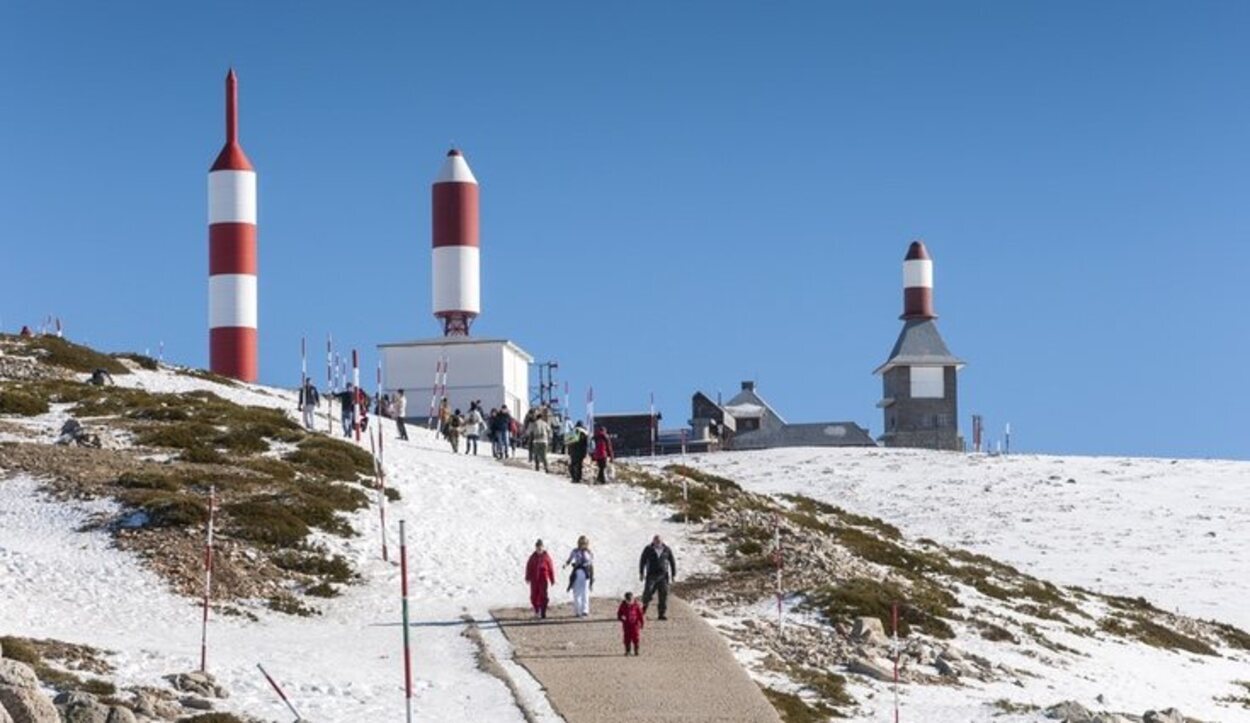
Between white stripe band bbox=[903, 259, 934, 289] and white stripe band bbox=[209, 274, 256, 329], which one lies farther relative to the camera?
white stripe band bbox=[903, 259, 934, 289]

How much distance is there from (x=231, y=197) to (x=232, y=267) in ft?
8.13

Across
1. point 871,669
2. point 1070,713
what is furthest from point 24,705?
point 1070,713

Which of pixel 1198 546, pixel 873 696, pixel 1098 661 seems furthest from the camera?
pixel 1198 546

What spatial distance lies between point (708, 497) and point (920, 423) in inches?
1668

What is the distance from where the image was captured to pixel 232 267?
7675 centimetres

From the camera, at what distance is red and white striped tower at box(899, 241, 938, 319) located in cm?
9700

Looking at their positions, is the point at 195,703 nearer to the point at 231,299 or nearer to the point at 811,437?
the point at 231,299

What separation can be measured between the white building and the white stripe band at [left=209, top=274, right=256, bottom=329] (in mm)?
4739

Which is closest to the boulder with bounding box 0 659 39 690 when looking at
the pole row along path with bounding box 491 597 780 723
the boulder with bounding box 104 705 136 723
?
the boulder with bounding box 104 705 136 723

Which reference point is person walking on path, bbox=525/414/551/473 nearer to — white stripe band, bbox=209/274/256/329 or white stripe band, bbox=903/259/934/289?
white stripe band, bbox=209/274/256/329

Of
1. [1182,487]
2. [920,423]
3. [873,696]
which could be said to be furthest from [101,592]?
[920,423]

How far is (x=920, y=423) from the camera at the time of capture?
94.8 metres

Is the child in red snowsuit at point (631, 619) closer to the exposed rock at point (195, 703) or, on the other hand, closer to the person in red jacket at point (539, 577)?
the person in red jacket at point (539, 577)

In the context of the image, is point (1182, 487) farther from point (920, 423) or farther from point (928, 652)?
point (928, 652)
